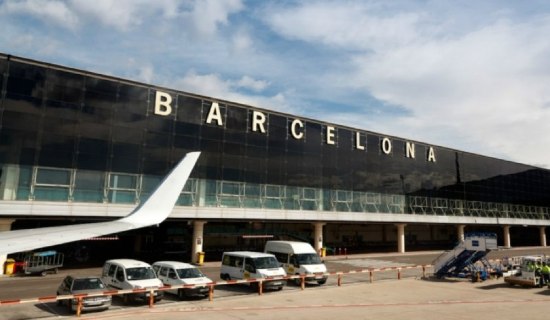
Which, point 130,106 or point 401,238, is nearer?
point 130,106

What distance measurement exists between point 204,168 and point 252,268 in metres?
17.9

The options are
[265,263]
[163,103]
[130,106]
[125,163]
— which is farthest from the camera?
[163,103]

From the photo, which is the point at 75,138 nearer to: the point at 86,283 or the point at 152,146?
the point at 152,146

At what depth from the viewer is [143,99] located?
38188 millimetres

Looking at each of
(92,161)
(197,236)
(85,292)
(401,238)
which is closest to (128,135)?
(92,161)

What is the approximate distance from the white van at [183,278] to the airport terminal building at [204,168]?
13.1m

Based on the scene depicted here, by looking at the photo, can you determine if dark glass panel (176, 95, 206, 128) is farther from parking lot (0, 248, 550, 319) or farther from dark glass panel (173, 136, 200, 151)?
parking lot (0, 248, 550, 319)

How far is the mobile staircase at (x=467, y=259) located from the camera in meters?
30.9

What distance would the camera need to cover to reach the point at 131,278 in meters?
21.0

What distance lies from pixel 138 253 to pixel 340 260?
2435 cm

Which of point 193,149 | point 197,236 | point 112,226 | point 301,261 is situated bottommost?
point 301,261

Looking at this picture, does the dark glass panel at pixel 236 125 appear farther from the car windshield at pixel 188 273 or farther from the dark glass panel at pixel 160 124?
the car windshield at pixel 188 273

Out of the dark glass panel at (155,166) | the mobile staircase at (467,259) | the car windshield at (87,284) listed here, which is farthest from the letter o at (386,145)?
the car windshield at (87,284)

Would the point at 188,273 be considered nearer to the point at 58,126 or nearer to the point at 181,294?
the point at 181,294
